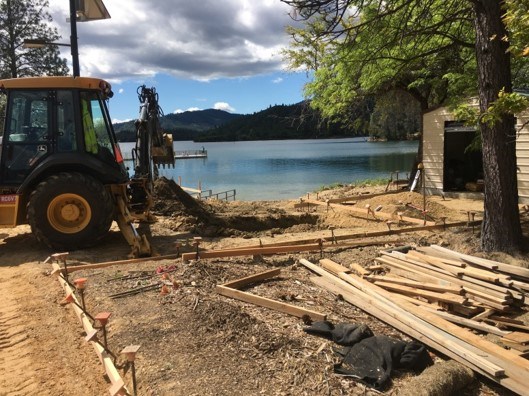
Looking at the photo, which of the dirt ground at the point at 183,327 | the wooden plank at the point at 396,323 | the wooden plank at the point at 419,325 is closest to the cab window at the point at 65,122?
the dirt ground at the point at 183,327

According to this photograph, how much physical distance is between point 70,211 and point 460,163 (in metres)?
16.4

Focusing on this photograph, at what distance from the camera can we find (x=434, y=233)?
391 inches

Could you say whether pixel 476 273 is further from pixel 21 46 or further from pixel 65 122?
A: pixel 21 46

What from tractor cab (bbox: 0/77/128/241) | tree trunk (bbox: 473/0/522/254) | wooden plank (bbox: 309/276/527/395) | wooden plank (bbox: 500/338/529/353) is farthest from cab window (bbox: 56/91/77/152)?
wooden plank (bbox: 500/338/529/353)

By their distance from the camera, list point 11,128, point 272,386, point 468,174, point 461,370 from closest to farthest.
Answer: point 272,386 < point 461,370 < point 11,128 < point 468,174

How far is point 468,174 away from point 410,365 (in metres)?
17.6

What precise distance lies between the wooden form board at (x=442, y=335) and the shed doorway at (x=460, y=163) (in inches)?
494

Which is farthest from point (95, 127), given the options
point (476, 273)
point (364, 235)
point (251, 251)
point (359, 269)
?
point (476, 273)

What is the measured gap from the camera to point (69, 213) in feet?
27.5

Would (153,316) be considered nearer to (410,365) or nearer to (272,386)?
(272,386)

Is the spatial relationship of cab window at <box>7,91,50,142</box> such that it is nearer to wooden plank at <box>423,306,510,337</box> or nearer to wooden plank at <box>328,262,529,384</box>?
wooden plank at <box>328,262,529,384</box>

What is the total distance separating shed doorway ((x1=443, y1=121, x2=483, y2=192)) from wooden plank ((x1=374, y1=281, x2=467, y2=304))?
39.5ft

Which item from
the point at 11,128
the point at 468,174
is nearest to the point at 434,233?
the point at 11,128

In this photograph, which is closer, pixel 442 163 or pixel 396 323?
pixel 396 323
